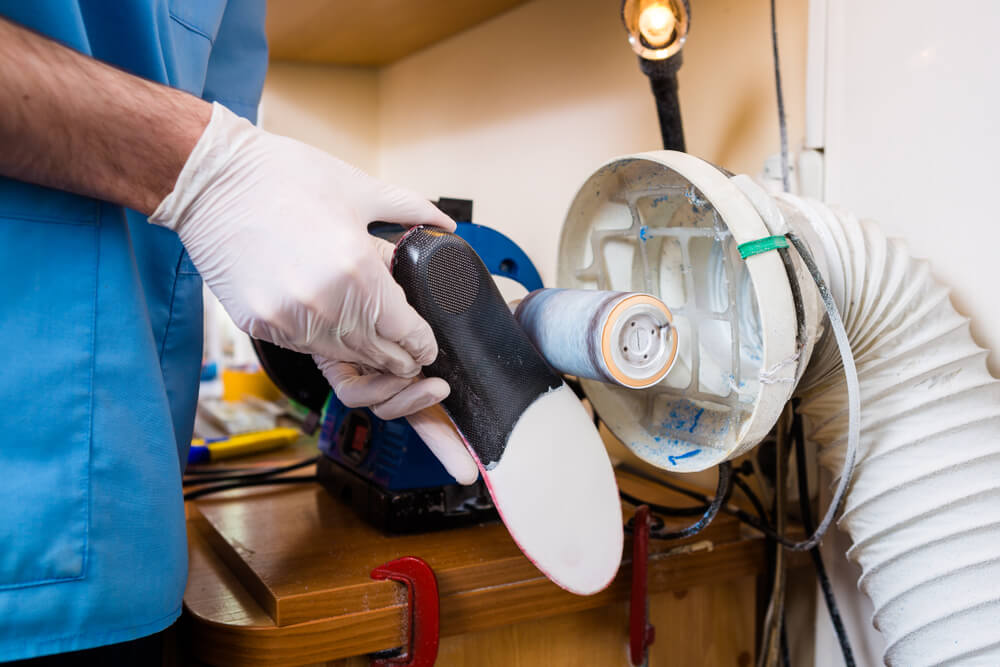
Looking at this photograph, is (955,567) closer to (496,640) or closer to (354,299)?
(496,640)

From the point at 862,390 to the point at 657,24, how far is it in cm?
46

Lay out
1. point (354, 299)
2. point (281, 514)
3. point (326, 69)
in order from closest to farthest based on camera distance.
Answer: point (354, 299), point (281, 514), point (326, 69)

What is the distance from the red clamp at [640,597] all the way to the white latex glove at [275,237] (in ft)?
1.17

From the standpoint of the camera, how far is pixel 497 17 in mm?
1464

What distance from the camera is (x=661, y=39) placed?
805mm

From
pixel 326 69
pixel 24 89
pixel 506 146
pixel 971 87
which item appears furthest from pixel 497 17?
pixel 24 89

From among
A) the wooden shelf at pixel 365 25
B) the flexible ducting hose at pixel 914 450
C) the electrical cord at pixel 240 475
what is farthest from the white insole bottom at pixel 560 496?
the wooden shelf at pixel 365 25

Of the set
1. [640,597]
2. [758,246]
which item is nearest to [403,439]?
[640,597]

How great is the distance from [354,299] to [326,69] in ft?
5.33

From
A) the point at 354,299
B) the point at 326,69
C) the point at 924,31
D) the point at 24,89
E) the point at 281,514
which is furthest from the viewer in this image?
the point at 326,69

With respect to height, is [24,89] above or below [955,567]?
above

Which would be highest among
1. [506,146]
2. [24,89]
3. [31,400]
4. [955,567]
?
[506,146]

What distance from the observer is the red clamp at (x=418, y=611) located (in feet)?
2.07

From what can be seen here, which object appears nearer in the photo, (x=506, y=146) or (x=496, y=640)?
(x=496, y=640)
